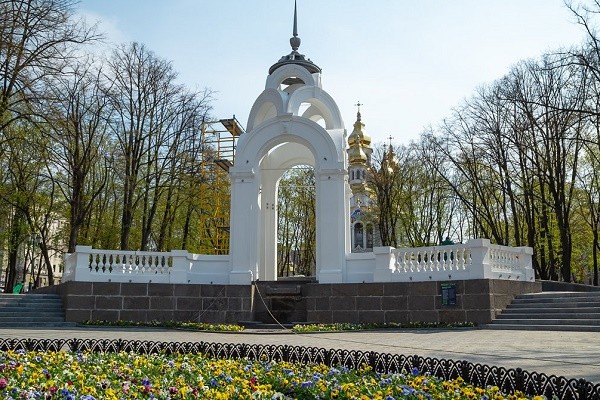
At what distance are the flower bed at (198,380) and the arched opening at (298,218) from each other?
3490 centimetres

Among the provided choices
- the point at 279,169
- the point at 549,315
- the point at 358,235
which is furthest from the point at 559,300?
the point at 358,235

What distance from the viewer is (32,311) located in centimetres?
1839

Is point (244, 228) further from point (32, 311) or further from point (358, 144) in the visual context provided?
point (358, 144)

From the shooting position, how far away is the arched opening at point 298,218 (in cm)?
4331

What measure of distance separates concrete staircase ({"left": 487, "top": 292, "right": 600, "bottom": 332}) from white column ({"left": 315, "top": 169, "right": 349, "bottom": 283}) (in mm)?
5368

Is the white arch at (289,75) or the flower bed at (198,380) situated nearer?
the flower bed at (198,380)

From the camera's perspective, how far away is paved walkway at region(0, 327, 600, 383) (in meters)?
8.92

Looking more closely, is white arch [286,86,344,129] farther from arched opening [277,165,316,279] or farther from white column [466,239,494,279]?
arched opening [277,165,316,279]

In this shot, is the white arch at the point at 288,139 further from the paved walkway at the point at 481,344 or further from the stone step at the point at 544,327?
the stone step at the point at 544,327

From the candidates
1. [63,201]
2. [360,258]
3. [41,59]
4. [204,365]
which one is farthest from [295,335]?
[63,201]

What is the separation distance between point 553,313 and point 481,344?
5830 mm


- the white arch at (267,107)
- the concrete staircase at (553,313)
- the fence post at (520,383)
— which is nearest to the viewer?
the fence post at (520,383)

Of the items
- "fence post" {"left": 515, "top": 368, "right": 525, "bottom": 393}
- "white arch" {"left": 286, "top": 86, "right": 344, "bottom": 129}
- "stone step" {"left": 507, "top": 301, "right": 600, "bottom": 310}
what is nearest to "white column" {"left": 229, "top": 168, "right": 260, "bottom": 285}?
"white arch" {"left": 286, "top": 86, "right": 344, "bottom": 129}

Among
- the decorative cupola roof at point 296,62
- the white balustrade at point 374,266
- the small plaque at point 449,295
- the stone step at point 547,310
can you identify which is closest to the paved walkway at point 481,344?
the small plaque at point 449,295
